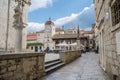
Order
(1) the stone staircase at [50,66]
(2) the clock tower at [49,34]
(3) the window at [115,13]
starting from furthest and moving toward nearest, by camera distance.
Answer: (2) the clock tower at [49,34], (1) the stone staircase at [50,66], (3) the window at [115,13]

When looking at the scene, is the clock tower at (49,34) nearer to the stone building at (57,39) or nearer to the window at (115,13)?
the stone building at (57,39)

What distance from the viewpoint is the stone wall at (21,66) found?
4.01m

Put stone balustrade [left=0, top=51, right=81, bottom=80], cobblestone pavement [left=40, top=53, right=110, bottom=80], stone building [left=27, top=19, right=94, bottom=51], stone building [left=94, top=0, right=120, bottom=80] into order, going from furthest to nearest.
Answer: stone building [left=27, top=19, right=94, bottom=51] < cobblestone pavement [left=40, top=53, right=110, bottom=80] < stone building [left=94, top=0, right=120, bottom=80] < stone balustrade [left=0, top=51, right=81, bottom=80]

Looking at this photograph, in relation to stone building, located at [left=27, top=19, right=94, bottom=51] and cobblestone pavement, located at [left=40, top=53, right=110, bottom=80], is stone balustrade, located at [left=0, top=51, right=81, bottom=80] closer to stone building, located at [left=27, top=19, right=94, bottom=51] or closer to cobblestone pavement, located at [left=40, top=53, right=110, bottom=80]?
cobblestone pavement, located at [left=40, top=53, right=110, bottom=80]

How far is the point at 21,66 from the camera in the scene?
4.94 meters

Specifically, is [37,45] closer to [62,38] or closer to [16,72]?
[62,38]

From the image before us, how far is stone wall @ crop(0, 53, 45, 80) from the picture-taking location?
4.01m

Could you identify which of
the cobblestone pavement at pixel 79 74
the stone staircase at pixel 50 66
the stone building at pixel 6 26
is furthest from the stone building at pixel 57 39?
the cobblestone pavement at pixel 79 74

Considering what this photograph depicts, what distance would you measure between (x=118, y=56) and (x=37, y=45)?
5292 cm

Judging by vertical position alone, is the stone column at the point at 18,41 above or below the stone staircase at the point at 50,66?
above

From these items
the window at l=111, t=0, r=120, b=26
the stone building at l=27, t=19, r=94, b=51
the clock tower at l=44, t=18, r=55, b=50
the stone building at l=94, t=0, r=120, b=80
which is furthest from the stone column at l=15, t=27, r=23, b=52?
the clock tower at l=44, t=18, r=55, b=50

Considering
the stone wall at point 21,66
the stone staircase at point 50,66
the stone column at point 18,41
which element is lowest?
the stone staircase at point 50,66

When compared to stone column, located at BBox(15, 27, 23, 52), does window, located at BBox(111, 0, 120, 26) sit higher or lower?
higher

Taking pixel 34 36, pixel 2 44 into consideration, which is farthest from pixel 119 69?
pixel 34 36
